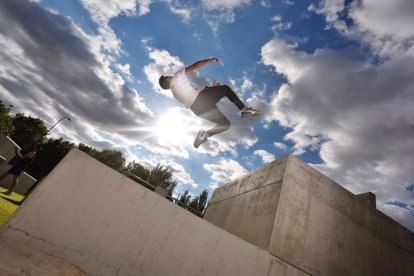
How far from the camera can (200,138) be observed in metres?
5.54

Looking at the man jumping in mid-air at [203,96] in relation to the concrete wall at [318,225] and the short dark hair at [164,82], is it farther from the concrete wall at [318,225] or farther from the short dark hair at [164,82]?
the concrete wall at [318,225]

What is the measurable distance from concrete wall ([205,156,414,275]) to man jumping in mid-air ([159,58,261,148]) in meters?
1.35

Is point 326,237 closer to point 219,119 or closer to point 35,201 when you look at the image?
point 219,119

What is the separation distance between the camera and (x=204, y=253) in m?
2.52

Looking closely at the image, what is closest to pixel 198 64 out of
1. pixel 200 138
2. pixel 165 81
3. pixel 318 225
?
pixel 165 81

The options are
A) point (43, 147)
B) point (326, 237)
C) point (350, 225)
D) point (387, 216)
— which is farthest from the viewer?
point (43, 147)

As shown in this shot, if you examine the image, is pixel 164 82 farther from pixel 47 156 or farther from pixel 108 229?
pixel 47 156

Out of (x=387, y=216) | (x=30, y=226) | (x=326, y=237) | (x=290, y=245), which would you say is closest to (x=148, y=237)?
(x=30, y=226)

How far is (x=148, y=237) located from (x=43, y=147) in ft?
164

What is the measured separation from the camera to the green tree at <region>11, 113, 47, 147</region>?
4516 cm

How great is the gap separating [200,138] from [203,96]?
120 centimetres

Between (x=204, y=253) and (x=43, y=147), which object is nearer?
(x=204, y=253)

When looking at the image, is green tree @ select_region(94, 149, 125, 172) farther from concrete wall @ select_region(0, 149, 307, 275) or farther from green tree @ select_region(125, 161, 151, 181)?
concrete wall @ select_region(0, 149, 307, 275)

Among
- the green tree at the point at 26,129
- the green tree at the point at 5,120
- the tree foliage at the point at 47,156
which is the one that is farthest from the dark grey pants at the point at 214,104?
the green tree at the point at 26,129
